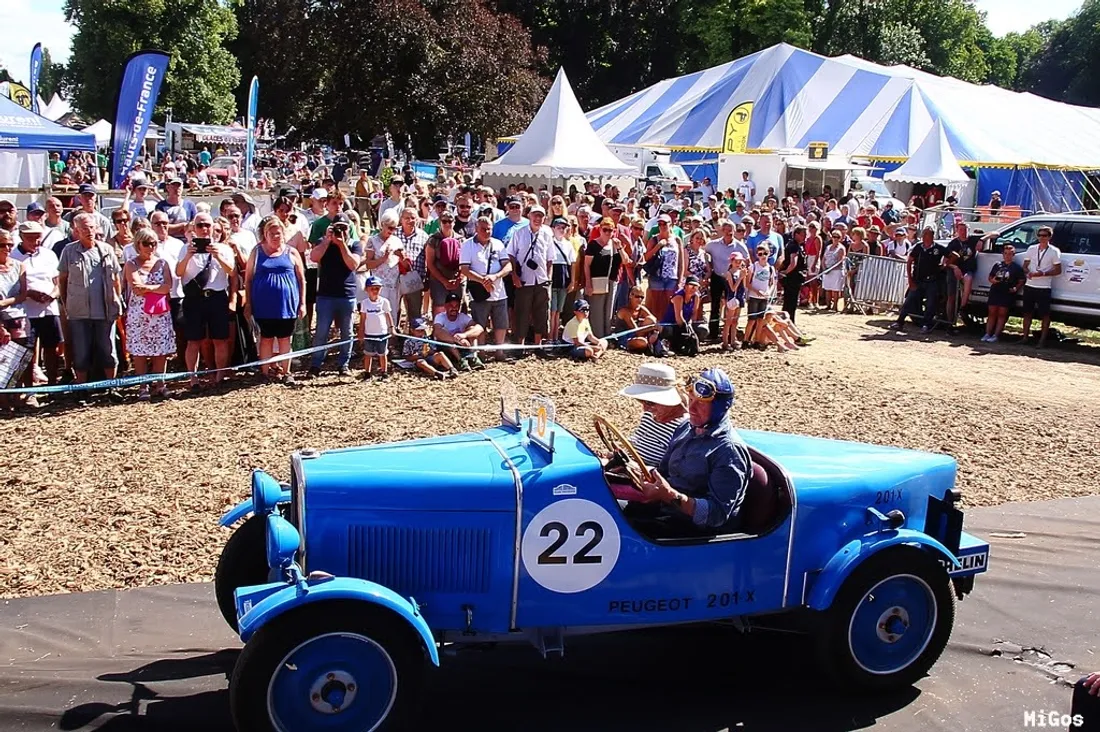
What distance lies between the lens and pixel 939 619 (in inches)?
197

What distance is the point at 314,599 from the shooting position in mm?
3977

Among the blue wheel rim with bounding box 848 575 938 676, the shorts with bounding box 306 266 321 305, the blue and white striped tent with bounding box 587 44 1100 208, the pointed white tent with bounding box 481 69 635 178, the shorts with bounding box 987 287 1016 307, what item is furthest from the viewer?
the blue and white striped tent with bounding box 587 44 1100 208

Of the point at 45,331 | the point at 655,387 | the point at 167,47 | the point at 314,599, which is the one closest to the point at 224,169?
the point at 167,47

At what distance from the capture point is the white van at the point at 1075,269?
14.5m

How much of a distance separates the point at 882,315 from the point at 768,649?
1290 cm

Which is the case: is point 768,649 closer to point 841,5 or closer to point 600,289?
point 600,289

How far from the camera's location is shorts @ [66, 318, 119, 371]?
977 cm

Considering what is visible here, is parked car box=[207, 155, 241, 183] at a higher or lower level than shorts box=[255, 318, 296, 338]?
higher

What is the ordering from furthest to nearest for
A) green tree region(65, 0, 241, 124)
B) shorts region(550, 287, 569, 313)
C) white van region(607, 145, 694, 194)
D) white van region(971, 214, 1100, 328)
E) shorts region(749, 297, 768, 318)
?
green tree region(65, 0, 241, 124), white van region(607, 145, 694, 194), white van region(971, 214, 1100, 328), shorts region(749, 297, 768, 318), shorts region(550, 287, 569, 313)

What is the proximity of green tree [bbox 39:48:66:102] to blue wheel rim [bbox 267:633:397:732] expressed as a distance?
7134 cm

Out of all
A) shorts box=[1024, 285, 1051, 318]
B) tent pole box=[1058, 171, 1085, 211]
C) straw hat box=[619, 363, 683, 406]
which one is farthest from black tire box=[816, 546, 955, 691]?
tent pole box=[1058, 171, 1085, 211]

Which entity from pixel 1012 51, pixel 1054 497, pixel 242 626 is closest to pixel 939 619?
pixel 242 626

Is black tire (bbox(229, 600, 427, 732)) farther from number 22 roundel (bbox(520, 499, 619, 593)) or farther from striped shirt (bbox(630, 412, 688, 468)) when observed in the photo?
striped shirt (bbox(630, 412, 688, 468))

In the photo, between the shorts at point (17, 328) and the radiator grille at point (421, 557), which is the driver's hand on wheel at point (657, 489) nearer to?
the radiator grille at point (421, 557)
